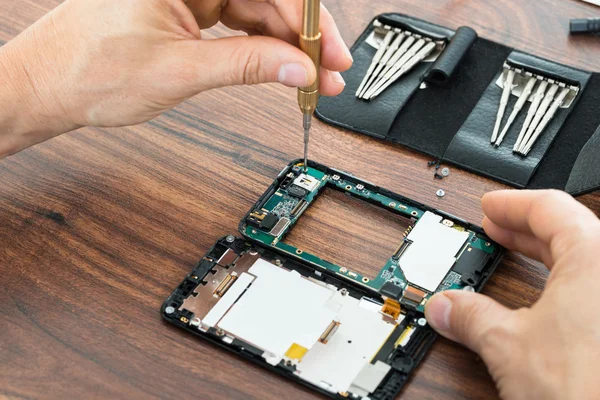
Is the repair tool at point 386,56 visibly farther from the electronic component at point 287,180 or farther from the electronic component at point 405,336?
the electronic component at point 405,336

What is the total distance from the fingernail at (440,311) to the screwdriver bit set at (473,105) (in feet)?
1.42

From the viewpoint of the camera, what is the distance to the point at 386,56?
81.8 inches

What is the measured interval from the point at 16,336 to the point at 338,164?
80 cm

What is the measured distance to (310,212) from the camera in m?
1.80

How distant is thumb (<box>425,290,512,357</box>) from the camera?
4.69ft

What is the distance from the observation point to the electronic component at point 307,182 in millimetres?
1821

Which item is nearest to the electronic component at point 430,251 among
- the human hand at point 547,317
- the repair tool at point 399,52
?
the human hand at point 547,317

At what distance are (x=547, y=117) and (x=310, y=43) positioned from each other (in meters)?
0.67

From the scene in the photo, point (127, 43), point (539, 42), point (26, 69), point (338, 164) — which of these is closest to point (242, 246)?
point (338, 164)

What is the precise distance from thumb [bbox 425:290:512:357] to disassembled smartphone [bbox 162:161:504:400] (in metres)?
0.06

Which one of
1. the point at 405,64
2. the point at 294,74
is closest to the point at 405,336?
the point at 294,74

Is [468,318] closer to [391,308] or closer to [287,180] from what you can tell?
[391,308]

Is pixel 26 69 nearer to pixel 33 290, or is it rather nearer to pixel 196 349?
pixel 33 290

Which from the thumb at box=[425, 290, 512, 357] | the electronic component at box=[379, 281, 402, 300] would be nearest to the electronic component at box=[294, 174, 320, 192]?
the electronic component at box=[379, 281, 402, 300]
